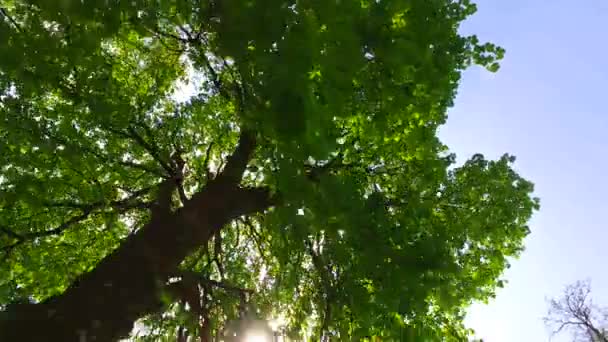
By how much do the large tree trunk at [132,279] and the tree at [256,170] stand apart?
17 millimetres

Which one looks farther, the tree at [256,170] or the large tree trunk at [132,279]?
the large tree trunk at [132,279]

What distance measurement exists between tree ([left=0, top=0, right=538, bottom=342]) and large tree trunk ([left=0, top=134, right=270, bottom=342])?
0.02 metres

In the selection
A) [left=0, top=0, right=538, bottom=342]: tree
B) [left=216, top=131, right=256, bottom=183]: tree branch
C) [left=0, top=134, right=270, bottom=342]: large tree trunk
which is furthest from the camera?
[left=216, top=131, right=256, bottom=183]: tree branch

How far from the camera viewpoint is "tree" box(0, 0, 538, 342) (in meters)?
3.22

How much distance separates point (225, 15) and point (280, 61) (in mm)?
645

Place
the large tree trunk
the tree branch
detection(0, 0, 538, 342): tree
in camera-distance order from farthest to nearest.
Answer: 1. the tree branch
2. the large tree trunk
3. detection(0, 0, 538, 342): tree

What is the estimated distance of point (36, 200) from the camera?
18.3 feet

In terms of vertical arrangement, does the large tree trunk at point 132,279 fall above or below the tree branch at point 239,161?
below

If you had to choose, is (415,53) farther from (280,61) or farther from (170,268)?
(170,268)

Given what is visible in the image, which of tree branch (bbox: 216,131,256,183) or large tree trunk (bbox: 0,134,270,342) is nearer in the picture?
large tree trunk (bbox: 0,134,270,342)

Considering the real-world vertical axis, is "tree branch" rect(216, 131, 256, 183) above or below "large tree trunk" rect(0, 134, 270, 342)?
above

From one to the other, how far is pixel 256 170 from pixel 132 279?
1.81m

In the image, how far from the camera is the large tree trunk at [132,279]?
14.4 ft

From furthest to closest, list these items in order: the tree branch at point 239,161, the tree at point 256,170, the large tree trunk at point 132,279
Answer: the tree branch at point 239,161, the large tree trunk at point 132,279, the tree at point 256,170
